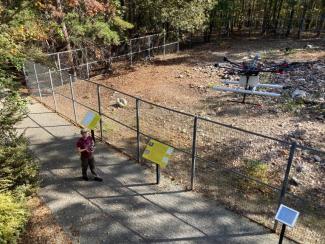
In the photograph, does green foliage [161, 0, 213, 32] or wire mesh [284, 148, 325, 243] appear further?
green foliage [161, 0, 213, 32]

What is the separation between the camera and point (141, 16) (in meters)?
21.8

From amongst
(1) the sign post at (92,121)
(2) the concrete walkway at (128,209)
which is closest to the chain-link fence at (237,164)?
(2) the concrete walkway at (128,209)

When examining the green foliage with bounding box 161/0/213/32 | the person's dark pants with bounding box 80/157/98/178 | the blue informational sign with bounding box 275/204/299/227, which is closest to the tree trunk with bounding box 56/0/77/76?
the green foliage with bounding box 161/0/213/32

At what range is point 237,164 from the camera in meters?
8.56

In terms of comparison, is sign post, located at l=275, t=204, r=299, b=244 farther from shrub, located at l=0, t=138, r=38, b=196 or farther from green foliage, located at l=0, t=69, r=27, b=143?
green foliage, located at l=0, t=69, r=27, b=143

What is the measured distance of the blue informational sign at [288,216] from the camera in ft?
16.4

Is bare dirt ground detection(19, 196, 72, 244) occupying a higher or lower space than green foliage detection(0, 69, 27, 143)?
lower

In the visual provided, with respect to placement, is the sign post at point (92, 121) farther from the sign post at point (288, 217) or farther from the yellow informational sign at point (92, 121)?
the sign post at point (288, 217)

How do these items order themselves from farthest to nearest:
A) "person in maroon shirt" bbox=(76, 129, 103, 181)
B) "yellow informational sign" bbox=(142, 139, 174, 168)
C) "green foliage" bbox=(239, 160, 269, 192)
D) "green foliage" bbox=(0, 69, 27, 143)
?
"green foliage" bbox=(239, 160, 269, 192), "person in maroon shirt" bbox=(76, 129, 103, 181), "yellow informational sign" bbox=(142, 139, 174, 168), "green foliage" bbox=(0, 69, 27, 143)

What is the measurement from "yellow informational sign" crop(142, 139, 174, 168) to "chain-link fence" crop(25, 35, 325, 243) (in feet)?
0.78

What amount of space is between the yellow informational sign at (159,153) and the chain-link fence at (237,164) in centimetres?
24

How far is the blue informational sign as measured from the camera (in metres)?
5.00

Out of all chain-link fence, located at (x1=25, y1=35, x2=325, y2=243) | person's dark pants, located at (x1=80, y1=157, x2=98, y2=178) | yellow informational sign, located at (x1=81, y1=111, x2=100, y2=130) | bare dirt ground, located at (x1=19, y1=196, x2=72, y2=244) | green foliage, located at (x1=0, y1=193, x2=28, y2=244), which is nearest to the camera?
green foliage, located at (x1=0, y1=193, x2=28, y2=244)

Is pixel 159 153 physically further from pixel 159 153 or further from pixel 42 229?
pixel 42 229
